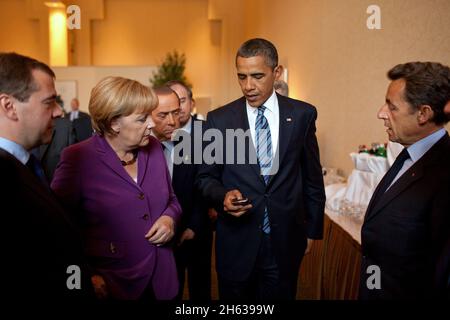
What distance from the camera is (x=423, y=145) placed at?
5.01 feet

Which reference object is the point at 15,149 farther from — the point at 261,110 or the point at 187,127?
the point at 187,127

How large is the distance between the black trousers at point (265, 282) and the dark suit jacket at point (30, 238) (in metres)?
0.96

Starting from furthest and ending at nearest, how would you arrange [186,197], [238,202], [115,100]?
1. [186,197]
2. [238,202]
3. [115,100]

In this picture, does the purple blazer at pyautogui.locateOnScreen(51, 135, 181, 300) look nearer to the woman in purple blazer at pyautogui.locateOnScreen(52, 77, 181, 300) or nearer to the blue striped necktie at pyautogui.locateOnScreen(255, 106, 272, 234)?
the woman in purple blazer at pyautogui.locateOnScreen(52, 77, 181, 300)

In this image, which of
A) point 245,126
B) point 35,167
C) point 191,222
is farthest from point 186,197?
point 35,167

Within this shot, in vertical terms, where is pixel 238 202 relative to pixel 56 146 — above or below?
below

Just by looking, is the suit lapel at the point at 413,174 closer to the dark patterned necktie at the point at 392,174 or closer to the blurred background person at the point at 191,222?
the dark patterned necktie at the point at 392,174

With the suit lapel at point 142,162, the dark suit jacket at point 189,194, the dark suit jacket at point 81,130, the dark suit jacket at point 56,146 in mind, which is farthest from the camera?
the dark suit jacket at point 81,130

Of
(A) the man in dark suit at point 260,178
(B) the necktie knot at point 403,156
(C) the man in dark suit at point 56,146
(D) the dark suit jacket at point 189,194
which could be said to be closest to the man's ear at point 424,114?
(B) the necktie knot at point 403,156

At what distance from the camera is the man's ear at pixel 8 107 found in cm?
122

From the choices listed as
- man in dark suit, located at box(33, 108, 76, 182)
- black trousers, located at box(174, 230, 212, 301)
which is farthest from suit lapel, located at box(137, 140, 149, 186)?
man in dark suit, located at box(33, 108, 76, 182)

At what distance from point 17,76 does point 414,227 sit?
1.36 m

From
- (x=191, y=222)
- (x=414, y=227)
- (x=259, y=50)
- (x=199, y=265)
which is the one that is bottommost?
(x=199, y=265)

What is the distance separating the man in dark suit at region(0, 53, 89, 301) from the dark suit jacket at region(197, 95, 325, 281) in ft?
2.67
